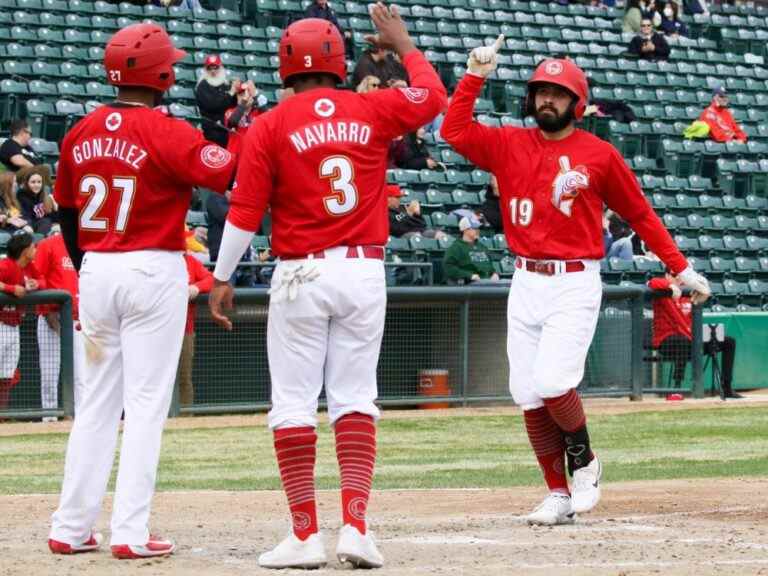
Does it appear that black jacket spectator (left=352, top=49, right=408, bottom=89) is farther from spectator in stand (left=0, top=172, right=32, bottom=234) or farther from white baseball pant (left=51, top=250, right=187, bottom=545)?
white baseball pant (left=51, top=250, right=187, bottom=545)

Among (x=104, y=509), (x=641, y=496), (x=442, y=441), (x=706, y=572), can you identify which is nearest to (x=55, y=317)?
(x=442, y=441)

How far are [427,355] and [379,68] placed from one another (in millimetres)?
4329

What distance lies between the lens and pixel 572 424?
7605mm

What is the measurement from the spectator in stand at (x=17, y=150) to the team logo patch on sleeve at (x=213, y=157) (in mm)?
9514

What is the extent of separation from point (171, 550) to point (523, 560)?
4.42 ft

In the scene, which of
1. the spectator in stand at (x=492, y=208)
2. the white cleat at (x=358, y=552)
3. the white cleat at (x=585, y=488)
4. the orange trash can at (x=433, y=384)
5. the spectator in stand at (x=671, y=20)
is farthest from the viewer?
the spectator in stand at (x=671, y=20)

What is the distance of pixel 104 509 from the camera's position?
27.6 feet

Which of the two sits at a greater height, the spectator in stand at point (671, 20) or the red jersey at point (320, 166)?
the spectator in stand at point (671, 20)

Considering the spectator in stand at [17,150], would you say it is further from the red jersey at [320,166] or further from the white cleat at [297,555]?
the white cleat at [297,555]

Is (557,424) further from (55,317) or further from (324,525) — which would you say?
(55,317)

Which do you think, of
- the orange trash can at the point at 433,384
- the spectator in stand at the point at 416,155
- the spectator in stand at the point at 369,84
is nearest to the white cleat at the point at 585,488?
the orange trash can at the point at 433,384

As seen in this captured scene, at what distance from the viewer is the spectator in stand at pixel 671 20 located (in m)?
27.3

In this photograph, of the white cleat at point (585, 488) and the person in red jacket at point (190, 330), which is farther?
the person in red jacket at point (190, 330)

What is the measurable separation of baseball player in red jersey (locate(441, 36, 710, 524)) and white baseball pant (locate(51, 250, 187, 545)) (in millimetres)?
1801
